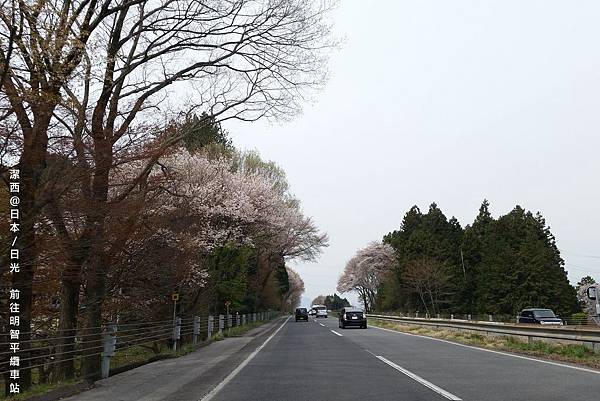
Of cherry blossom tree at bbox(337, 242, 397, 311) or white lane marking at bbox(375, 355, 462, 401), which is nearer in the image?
white lane marking at bbox(375, 355, 462, 401)

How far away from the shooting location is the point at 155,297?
21297mm

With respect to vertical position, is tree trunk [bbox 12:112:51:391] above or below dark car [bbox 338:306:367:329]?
above

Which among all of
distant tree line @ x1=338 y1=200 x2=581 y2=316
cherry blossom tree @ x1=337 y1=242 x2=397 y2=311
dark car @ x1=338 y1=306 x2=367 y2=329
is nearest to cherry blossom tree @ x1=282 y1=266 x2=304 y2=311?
cherry blossom tree @ x1=337 y1=242 x2=397 y2=311

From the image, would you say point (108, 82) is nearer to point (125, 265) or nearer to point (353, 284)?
point (125, 265)

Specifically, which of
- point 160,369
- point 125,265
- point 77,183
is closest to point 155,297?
point 125,265

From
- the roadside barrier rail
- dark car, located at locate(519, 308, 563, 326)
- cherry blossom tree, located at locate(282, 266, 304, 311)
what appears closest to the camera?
the roadside barrier rail

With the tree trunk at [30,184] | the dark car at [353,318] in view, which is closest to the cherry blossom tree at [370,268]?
the dark car at [353,318]

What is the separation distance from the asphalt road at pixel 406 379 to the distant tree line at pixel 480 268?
54.2 metres

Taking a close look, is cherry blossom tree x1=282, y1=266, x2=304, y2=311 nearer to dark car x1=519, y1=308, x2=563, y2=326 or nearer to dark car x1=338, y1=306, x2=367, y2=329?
dark car x1=338, y1=306, x2=367, y2=329

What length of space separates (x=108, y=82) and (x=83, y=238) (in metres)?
4.23

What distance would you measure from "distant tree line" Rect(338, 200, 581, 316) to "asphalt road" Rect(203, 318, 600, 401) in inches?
2132

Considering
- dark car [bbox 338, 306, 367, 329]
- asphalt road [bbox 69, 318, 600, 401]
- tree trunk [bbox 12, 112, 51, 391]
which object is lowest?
asphalt road [bbox 69, 318, 600, 401]

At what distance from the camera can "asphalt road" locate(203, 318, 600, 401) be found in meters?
8.87

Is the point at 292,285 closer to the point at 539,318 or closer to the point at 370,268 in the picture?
the point at 370,268
